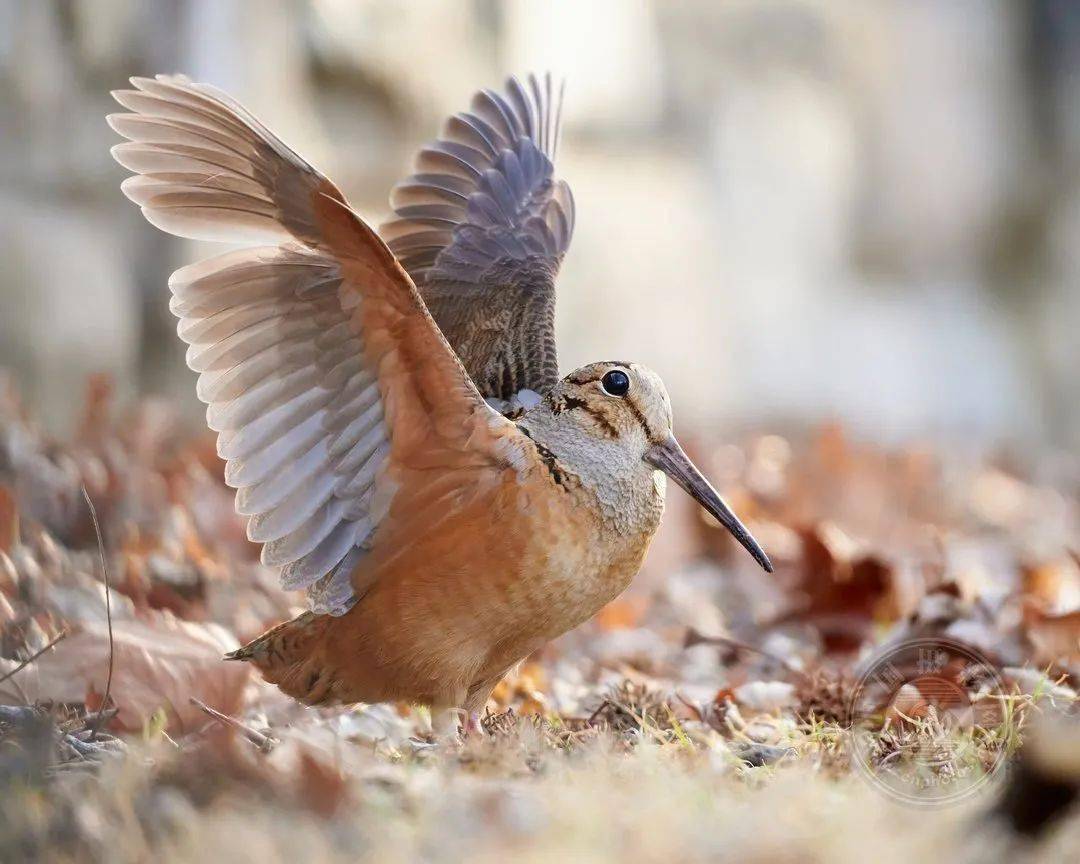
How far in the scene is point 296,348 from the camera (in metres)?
3.20

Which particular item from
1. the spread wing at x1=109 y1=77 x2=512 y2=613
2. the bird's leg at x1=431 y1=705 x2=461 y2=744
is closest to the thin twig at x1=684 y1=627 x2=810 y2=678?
the bird's leg at x1=431 y1=705 x2=461 y2=744

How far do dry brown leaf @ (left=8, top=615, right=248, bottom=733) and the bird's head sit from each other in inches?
41.0

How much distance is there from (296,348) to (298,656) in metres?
0.76

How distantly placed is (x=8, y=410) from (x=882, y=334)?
6.92m

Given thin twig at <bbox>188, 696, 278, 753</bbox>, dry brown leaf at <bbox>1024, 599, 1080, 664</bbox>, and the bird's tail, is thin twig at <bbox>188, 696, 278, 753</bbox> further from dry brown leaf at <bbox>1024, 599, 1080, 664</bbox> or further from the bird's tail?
dry brown leaf at <bbox>1024, 599, 1080, 664</bbox>

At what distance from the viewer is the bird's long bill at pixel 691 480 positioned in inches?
141

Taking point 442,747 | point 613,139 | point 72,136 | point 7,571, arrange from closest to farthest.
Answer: point 442,747, point 7,571, point 72,136, point 613,139

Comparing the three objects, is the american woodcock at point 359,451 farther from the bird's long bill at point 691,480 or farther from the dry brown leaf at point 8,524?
the dry brown leaf at point 8,524

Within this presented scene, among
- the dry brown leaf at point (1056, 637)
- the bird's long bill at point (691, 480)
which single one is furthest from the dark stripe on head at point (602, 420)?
the dry brown leaf at point (1056, 637)

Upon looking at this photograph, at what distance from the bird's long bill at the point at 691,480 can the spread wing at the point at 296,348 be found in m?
0.54

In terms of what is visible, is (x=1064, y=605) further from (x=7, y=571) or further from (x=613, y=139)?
(x=613, y=139)

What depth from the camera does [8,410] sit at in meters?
5.25

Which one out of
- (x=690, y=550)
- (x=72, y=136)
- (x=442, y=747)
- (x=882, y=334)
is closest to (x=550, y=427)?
(x=442, y=747)

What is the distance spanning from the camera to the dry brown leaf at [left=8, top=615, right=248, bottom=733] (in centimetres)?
317
